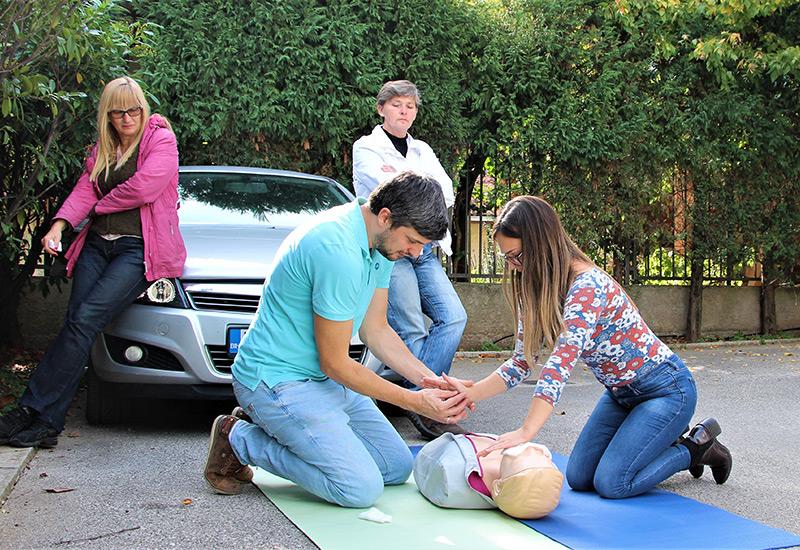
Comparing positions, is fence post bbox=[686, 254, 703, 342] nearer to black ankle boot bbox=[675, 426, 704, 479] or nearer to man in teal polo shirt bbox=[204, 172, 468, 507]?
black ankle boot bbox=[675, 426, 704, 479]

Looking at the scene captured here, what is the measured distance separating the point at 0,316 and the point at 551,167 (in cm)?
573

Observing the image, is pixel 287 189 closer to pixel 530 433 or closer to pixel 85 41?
pixel 85 41

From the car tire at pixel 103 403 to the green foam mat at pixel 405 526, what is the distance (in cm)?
185

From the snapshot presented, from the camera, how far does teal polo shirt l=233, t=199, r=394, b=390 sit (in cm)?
409

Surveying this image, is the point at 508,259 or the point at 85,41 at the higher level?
the point at 85,41

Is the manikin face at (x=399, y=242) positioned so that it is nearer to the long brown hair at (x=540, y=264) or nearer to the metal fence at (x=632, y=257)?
the long brown hair at (x=540, y=264)

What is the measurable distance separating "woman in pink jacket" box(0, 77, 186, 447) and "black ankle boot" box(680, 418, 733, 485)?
3.03 m

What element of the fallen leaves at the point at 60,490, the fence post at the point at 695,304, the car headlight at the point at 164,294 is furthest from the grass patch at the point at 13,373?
the fence post at the point at 695,304

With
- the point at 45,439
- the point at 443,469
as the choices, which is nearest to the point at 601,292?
the point at 443,469

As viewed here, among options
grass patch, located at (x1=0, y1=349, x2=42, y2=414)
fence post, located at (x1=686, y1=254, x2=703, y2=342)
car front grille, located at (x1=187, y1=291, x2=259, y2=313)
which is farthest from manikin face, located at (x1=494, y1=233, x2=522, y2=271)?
fence post, located at (x1=686, y1=254, x2=703, y2=342)

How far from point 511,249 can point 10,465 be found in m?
2.76

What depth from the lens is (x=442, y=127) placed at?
392 inches

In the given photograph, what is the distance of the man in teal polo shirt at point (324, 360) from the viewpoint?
160 inches

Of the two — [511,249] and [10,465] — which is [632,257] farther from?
[10,465]
